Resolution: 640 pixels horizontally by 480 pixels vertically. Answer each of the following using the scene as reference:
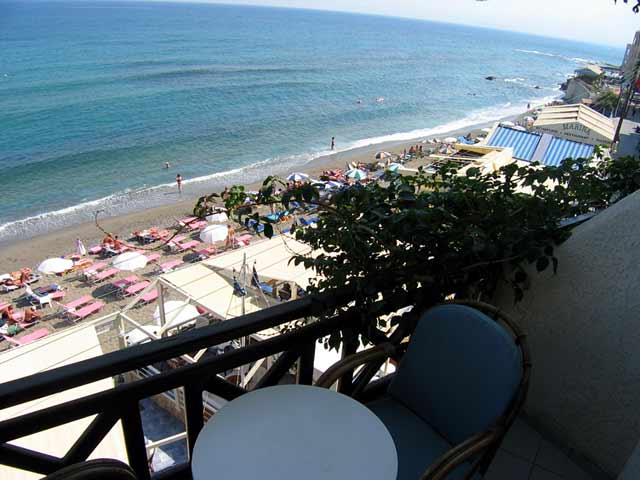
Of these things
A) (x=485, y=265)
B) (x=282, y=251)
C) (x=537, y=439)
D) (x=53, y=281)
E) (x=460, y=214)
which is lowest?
(x=53, y=281)

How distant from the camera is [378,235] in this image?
154 centimetres

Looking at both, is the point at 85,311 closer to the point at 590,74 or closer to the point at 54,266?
the point at 54,266

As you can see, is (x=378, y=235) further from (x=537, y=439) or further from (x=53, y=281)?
(x=53, y=281)

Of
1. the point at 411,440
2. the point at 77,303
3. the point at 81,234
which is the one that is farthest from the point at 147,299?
the point at 411,440

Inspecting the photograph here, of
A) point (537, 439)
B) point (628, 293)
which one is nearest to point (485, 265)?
point (628, 293)

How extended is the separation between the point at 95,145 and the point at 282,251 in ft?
59.6

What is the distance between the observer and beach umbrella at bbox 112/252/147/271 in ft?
38.9

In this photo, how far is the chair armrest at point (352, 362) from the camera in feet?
4.79

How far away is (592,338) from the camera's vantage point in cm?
172

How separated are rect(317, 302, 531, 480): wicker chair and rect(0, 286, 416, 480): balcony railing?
145mm

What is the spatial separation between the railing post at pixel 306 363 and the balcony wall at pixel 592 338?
953 mm

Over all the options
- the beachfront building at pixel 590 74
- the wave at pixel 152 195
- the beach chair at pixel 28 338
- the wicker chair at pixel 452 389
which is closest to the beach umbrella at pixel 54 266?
the beach chair at pixel 28 338

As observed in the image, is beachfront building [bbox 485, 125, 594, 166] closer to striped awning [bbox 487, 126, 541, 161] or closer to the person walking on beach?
striped awning [bbox 487, 126, 541, 161]

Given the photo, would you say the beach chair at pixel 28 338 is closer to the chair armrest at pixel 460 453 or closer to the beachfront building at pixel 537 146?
the chair armrest at pixel 460 453
